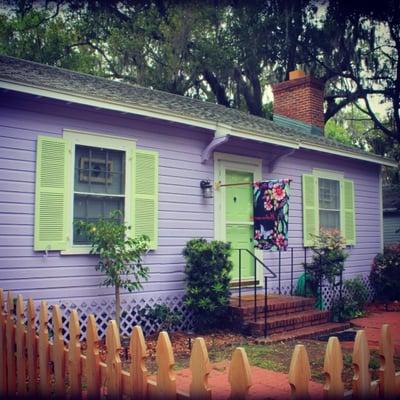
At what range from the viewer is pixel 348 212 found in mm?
11281

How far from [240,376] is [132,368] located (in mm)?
740

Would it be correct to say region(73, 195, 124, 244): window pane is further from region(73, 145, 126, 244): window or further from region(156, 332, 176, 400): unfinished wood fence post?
region(156, 332, 176, 400): unfinished wood fence post

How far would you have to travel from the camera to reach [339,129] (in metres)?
34.2

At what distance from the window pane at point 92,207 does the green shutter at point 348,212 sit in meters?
6.55

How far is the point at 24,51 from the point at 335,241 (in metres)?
15.4

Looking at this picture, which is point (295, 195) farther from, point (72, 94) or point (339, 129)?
point (339, 129)

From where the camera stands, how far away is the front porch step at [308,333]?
6640 mm

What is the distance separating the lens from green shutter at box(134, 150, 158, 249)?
277 inches

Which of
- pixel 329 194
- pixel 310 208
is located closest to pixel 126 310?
pixel 310 208

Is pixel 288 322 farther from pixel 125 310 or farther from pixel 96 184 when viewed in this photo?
pixel 96 184

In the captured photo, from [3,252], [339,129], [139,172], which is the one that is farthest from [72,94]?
[339,129]

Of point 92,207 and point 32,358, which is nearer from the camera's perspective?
point 32,358

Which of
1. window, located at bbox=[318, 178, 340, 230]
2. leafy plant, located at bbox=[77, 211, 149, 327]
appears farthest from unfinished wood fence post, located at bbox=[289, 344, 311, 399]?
window, located at bbox=[318, 178, 340, 230]

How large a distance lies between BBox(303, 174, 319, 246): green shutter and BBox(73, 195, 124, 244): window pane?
4.89 m
